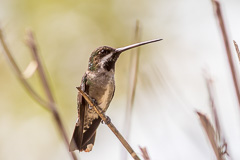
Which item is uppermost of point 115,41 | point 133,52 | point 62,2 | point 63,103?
point 62,2

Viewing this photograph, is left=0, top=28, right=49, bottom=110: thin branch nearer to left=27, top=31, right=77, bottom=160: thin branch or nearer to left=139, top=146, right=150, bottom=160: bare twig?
left=27, top=31, right=77, bottom=160: thin branch

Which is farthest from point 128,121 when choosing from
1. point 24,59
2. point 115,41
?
point 24,59

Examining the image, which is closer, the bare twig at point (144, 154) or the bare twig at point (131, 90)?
the bare twig at point (144, 154)

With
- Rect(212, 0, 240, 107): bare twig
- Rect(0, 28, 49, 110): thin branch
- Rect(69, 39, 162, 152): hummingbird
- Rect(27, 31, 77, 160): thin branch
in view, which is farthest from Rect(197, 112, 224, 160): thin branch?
Rect(69, 39, 162, 152): hummingbird

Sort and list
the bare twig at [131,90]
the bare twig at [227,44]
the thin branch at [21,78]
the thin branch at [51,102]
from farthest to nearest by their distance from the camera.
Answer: the thin branch at [21,78], the bare twig at [131,90], the thin branch at [51,102], the bare twig at [227,44]

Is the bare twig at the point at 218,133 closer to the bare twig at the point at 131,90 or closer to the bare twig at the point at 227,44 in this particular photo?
the bare twig at the point at 227,44

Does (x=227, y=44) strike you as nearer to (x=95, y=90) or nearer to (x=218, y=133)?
(x=218, y=133)

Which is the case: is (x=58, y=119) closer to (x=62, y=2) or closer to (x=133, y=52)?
(x=133, y=52)

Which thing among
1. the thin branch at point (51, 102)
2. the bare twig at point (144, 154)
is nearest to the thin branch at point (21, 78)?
the thin branch at point (51, 102)
